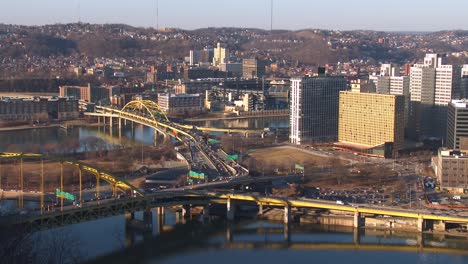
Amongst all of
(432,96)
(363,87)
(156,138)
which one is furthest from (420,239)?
(156,138)

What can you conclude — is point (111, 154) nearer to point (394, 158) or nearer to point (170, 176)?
point (170, 176)

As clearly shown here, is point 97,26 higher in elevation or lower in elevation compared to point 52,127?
higher

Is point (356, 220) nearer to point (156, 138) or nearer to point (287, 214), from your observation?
point (287, 214)

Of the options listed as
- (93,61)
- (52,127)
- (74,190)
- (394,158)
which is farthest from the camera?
(93,61)

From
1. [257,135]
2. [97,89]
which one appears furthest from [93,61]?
[257,135]

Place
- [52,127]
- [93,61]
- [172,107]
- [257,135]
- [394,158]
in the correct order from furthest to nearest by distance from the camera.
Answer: [93,61]
[172,107]
[52,127]
[257,135]
[394,158]

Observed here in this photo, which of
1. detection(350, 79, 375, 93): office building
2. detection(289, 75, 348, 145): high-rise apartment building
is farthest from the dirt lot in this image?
detection(350, 79, 375, 93): office building
